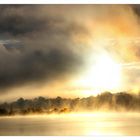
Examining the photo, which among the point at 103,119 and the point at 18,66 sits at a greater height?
the point at 18,66

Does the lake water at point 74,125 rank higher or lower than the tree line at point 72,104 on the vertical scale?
lower

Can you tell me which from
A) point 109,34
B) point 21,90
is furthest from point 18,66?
point 109,34

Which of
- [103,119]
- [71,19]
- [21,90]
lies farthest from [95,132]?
[71,19]

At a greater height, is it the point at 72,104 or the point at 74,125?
the point at 72,104

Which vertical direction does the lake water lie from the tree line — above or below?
below

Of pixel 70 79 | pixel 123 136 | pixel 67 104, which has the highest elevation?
pixel 70 79

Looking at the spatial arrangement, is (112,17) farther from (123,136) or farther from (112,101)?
(123,136)
